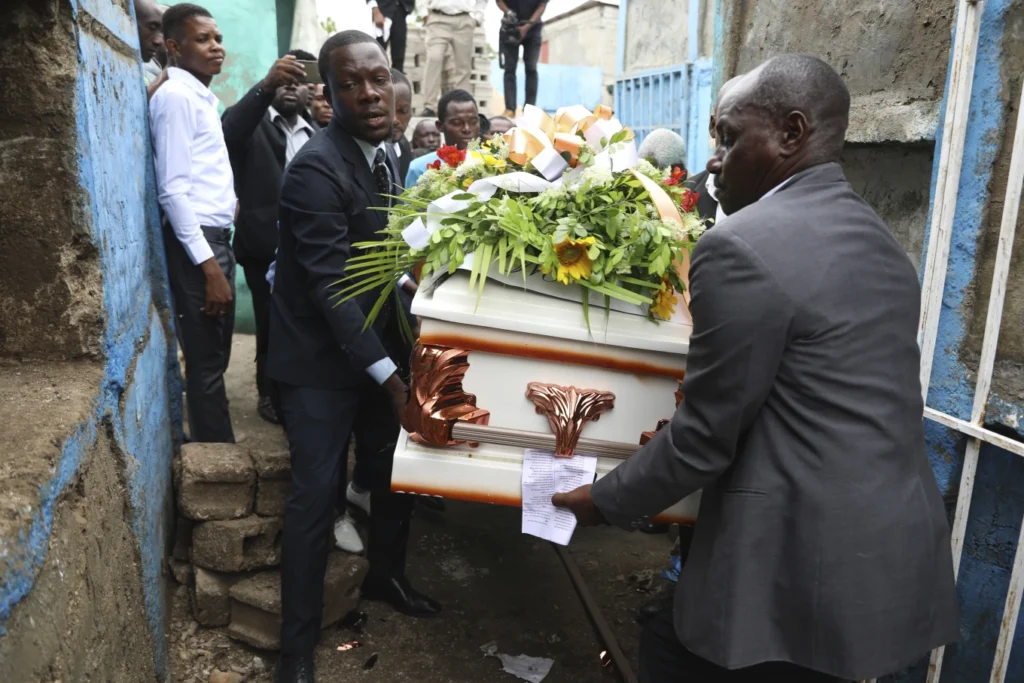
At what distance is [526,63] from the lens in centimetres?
858

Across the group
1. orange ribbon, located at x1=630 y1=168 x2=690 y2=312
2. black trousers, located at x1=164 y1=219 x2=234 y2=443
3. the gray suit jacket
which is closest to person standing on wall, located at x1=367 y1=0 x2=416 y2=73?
black trousers, located at x1=164 y1=219 x2=234 y2=443

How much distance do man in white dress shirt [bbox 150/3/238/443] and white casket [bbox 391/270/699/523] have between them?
1.94 m

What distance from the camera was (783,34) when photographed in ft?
10.5

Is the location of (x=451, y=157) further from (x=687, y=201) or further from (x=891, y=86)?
(x=891, y=86)

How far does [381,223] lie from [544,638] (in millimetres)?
1786

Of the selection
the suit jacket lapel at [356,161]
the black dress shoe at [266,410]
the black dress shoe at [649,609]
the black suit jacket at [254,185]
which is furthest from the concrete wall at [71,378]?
the black dress shoe at [266,410]

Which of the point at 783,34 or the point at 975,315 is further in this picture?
the point at 783,34

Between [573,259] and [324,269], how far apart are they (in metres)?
1.03

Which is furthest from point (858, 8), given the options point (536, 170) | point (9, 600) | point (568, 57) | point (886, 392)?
point (568, 57)

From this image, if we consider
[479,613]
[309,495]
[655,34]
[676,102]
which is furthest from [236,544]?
[655,34]

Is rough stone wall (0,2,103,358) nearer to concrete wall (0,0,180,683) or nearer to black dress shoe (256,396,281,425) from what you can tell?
concrete wall (0,0,180,683)

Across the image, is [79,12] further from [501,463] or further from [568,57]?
[568,57]

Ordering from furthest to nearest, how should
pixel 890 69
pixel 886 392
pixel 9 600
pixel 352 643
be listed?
pixel 352 643 < pixel 890 69 < pixel 886 392 < pixel 9 600

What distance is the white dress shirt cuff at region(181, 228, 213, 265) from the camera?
3446 mm
